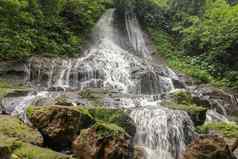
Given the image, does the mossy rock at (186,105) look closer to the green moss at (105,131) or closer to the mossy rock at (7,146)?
the green moss at (105,131)

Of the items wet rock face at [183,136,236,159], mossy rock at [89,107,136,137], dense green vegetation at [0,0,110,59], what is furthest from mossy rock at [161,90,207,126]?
dense green vegetation at [0,0,110,59]

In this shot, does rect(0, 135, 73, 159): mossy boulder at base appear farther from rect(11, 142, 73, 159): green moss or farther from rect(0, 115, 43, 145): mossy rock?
rect(0, 115, 43, 145): mossy rock

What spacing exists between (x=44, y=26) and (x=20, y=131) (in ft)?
35.8

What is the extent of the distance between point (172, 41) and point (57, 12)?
879 cm

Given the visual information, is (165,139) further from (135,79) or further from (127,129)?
(135,79)

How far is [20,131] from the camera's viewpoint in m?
7.48

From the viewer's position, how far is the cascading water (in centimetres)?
933

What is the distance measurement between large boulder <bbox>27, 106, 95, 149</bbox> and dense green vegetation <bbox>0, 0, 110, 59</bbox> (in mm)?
7397

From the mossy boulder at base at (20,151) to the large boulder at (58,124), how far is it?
1066 mm

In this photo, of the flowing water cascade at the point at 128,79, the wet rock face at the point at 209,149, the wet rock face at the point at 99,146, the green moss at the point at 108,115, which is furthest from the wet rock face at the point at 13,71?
the wet rock face at the point at 209,149

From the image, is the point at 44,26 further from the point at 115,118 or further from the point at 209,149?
the point at 209,149

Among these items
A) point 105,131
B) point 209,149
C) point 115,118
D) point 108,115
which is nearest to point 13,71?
point 108,115

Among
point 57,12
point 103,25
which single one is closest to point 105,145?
point 57,12

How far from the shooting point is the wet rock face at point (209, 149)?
741 centimetres
